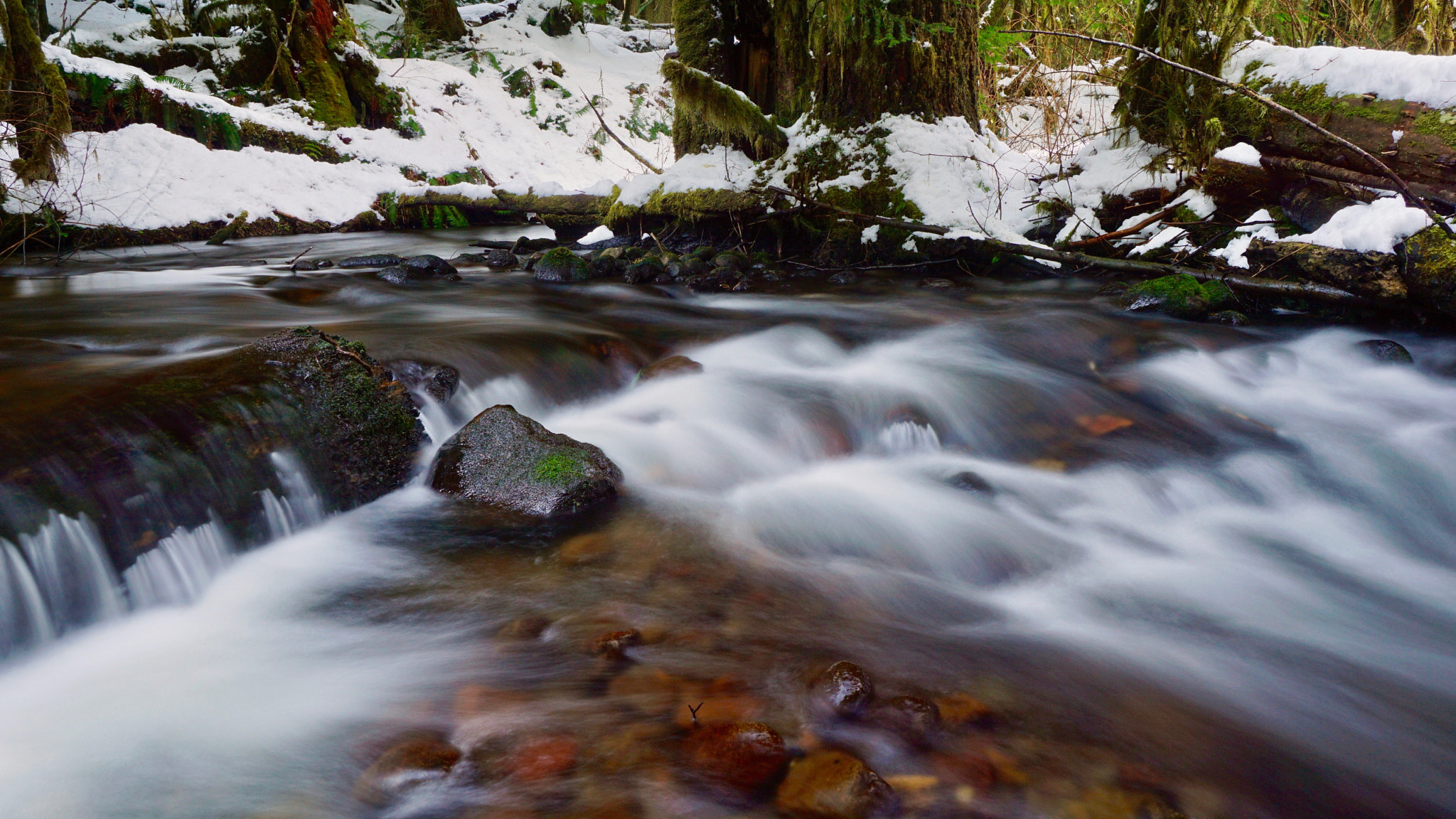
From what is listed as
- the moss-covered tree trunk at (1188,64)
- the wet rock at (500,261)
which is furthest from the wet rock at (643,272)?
the moss-covered tree trunk at (1188,64)

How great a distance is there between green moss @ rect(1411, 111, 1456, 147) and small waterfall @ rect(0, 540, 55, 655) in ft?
23.1

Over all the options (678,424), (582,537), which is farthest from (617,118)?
(582,537)

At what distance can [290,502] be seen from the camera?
2936 mm

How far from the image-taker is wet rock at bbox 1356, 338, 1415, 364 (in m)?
4.67

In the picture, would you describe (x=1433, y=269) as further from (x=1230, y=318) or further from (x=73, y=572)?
(x=73, y=572)

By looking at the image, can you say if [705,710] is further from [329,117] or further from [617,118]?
[617,118]

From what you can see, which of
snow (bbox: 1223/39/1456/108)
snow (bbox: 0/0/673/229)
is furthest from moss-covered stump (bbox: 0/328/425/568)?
snow (bbox: 1223/39/1456/108)

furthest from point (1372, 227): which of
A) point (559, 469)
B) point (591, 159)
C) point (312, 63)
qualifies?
point (591, 159)

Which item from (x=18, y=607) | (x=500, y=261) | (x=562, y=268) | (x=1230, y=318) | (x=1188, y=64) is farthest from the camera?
(x=500, y=261)

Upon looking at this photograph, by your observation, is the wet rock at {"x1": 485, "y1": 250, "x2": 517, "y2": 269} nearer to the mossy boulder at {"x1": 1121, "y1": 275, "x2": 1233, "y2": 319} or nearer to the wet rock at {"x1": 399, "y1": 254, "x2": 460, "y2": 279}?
the wet rock at {"x1": 399, "y1": 254, "x2": 460, "y2": 279}

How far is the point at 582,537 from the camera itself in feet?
9.55

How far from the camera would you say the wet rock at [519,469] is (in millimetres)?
3092

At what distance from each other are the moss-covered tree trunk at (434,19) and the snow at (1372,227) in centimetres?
1811

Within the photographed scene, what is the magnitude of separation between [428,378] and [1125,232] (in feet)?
17.7
